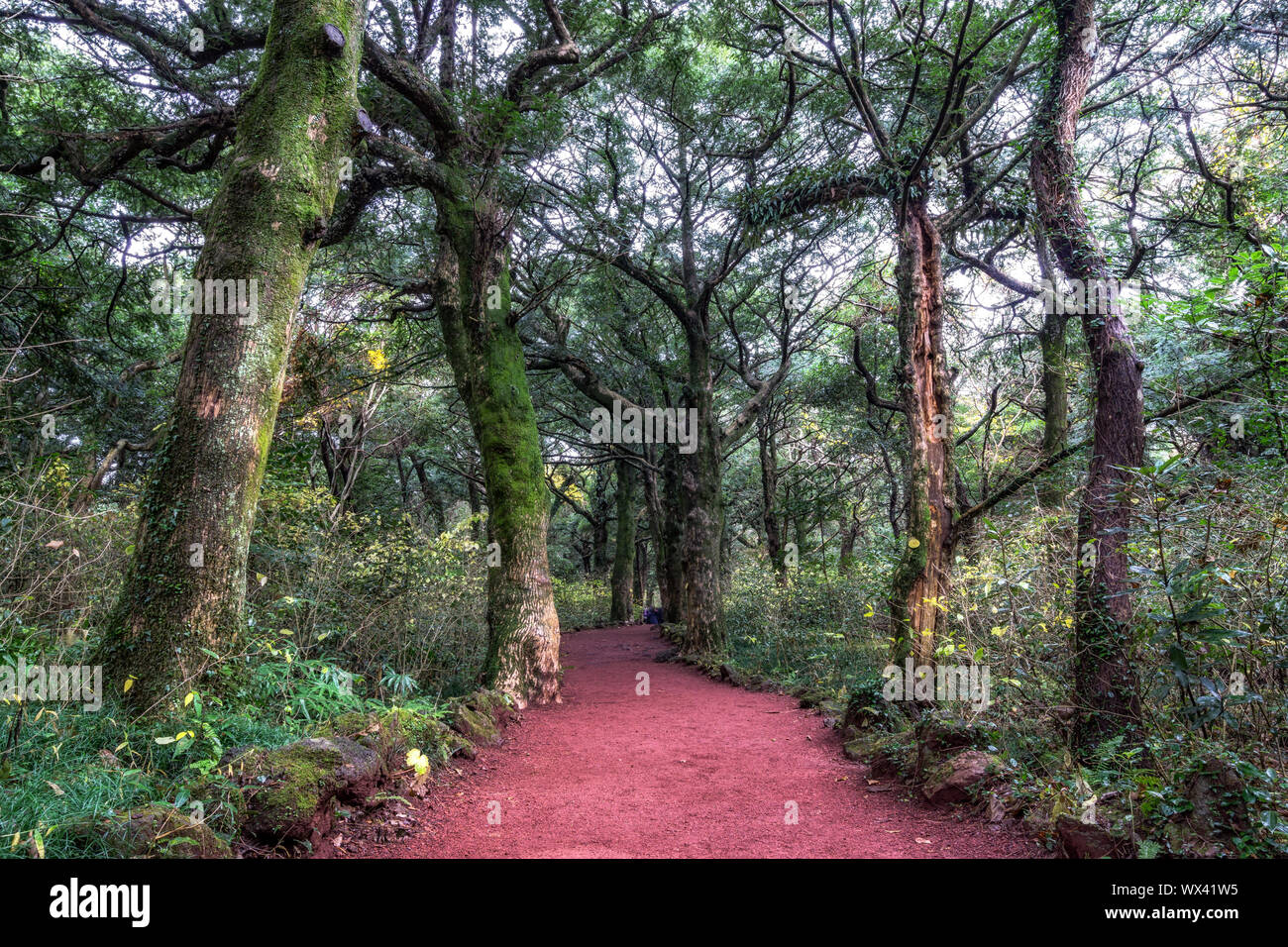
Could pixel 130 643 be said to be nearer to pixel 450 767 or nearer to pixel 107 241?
pixel 450 767

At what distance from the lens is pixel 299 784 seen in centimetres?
306

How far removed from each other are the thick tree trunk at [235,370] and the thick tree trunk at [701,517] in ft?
25.0

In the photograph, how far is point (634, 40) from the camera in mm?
8852

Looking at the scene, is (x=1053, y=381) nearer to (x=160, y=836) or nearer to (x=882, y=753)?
(x=882, y=753)

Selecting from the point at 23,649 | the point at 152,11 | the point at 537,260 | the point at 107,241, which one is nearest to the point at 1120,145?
the point at 537,260

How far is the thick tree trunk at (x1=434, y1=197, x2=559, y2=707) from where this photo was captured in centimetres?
736

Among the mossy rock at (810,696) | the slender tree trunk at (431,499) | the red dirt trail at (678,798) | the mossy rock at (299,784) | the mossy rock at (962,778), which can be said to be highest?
the slender tree trunk at (431,499)

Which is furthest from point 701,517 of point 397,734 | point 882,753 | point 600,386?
point 397,734

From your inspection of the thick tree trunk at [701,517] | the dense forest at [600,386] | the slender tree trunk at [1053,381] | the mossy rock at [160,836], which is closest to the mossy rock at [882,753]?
the dense forest at [600,386]

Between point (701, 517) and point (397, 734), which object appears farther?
point (701, 517)

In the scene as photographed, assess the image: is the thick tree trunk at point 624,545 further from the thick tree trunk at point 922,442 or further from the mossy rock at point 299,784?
the mossy rock at point 299,784

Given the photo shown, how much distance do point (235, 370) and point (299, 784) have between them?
2.65 m

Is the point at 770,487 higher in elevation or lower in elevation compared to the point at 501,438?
lower

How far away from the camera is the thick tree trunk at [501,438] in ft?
24.1
